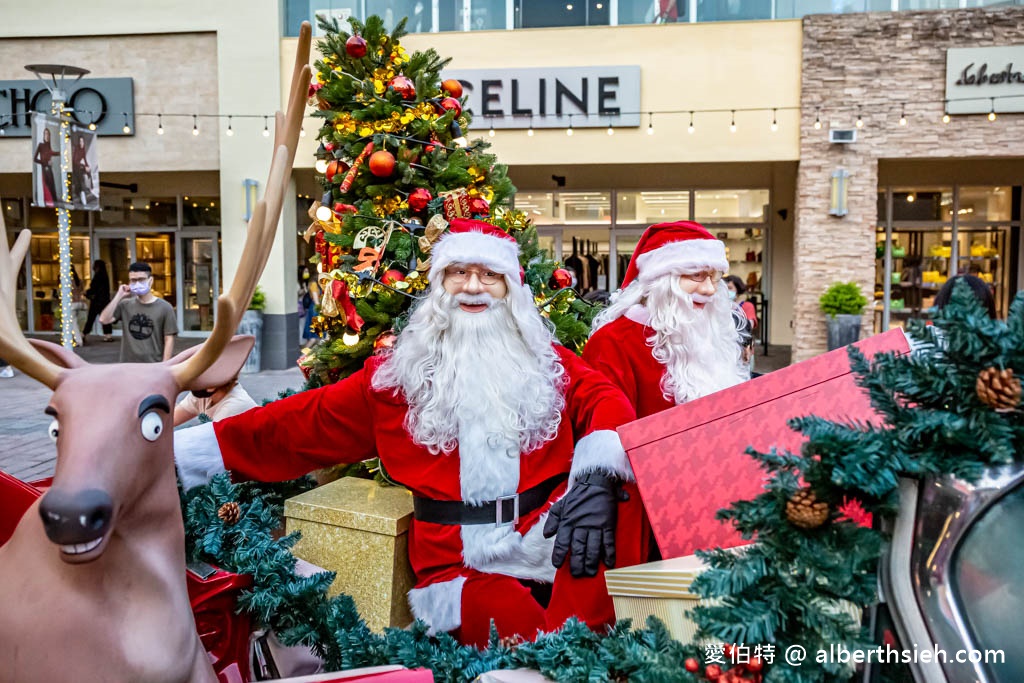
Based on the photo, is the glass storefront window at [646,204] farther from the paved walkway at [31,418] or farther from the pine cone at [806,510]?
the pine cone at [806,510]

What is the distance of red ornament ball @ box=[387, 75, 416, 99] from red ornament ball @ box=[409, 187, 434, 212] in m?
0.46

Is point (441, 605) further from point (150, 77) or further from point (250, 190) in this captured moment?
point (150, 77)

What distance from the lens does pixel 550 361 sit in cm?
278

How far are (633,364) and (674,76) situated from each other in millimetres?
9115

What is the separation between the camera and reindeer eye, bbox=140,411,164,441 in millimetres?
1290

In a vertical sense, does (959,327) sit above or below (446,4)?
below

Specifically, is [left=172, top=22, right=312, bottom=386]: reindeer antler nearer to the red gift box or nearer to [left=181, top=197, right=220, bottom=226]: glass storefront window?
the red gift box

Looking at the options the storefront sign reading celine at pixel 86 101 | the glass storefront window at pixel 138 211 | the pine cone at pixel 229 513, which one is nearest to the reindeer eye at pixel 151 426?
the pine cone at pixel 229 513

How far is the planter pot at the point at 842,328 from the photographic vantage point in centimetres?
1094

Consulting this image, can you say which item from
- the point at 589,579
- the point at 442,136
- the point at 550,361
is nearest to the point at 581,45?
the point at 442,136

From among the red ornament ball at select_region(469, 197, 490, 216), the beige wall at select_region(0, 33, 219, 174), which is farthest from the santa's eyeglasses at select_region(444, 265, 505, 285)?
the beige wall at select_region(0, 33, 219, 174)

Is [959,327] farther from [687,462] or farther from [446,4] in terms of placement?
[446,4]

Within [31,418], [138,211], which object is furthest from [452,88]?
[138,211]

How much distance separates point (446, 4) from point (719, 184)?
579 cm
